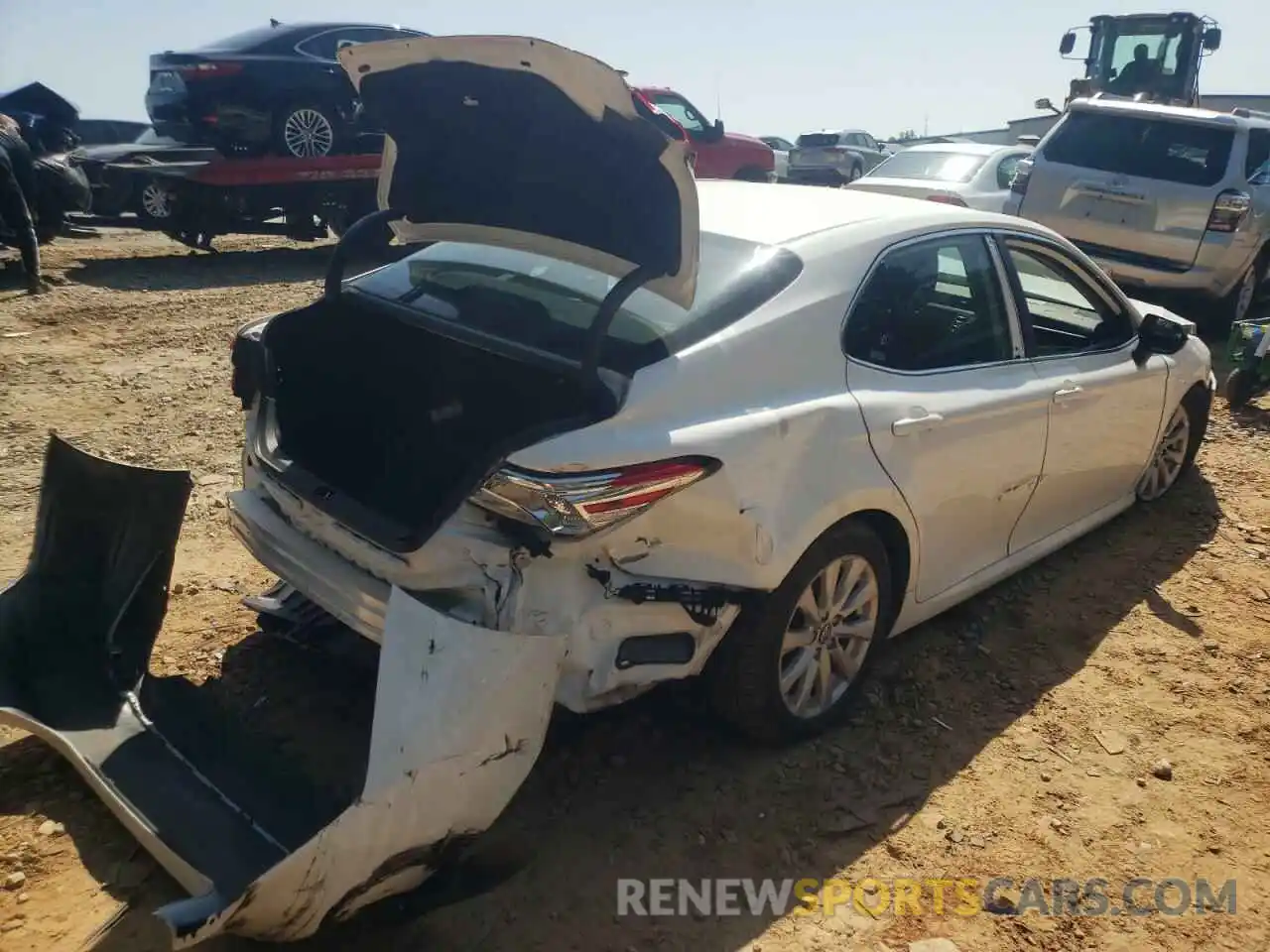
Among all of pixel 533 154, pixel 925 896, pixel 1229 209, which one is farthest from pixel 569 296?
pixel 1229 209

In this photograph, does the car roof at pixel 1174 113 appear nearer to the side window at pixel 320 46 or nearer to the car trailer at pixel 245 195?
the car trailer at pixel 245 195

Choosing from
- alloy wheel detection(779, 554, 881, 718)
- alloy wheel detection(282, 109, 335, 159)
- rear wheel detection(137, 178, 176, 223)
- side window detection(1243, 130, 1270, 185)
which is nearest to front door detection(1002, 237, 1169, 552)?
alloy wheel detection(779, 554, 881, 718)

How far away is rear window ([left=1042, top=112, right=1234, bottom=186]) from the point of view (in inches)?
313

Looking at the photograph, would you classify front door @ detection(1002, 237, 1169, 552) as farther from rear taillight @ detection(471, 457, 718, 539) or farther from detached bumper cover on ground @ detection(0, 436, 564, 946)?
detached bumper cover on ground @ detection(0, 436, 564, 946)

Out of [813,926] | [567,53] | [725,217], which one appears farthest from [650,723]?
[567,53]

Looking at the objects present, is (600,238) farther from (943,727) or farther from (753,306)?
(943,727)

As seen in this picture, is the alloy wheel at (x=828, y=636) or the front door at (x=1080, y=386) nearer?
the alloy wheel at (x=828, y=636)

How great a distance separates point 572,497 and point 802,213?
1.57 metres

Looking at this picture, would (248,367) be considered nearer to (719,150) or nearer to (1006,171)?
(1006,171)

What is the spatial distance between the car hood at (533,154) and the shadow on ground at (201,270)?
595 centimetres

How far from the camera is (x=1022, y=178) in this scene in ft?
27.9

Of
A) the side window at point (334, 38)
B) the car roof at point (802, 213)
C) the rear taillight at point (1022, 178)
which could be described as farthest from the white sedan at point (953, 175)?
the car roof at point (802, 213)

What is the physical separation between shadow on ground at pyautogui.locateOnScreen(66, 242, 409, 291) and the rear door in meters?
5.97

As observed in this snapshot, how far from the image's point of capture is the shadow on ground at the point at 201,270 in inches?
373
